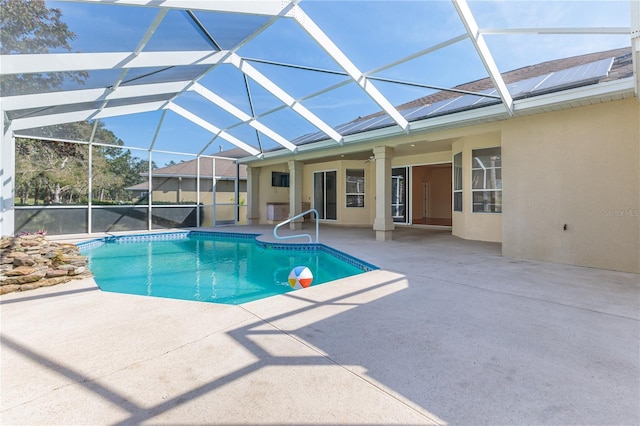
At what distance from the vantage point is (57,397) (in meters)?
1.85

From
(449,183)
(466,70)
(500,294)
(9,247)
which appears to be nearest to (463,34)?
(466,70)

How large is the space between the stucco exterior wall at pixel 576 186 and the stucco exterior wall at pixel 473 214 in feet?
5.84

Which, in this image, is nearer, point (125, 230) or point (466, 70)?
point (466, 70)

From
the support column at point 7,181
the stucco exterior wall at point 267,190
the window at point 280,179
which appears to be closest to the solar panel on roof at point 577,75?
the stucco exterior wall at point 267,190

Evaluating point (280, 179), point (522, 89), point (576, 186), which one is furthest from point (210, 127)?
point (576, 186)

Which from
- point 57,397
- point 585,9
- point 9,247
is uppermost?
point 585,9

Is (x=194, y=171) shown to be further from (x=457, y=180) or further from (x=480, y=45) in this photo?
(x=480, y=45)

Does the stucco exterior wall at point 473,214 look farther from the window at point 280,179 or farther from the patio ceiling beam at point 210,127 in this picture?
the window at point 280,179

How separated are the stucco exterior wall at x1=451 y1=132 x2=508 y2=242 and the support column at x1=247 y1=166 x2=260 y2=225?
885 cm

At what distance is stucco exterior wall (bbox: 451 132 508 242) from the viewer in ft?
26.5

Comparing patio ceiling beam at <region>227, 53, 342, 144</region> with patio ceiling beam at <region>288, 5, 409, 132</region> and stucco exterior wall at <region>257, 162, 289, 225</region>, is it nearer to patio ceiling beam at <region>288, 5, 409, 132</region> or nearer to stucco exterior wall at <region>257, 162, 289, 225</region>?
patio ceiling beam at <region>288, 5, 409, 132</region>

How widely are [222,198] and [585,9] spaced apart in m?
13.7

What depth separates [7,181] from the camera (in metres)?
8.46

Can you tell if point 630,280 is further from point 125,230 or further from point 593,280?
point 125,230
